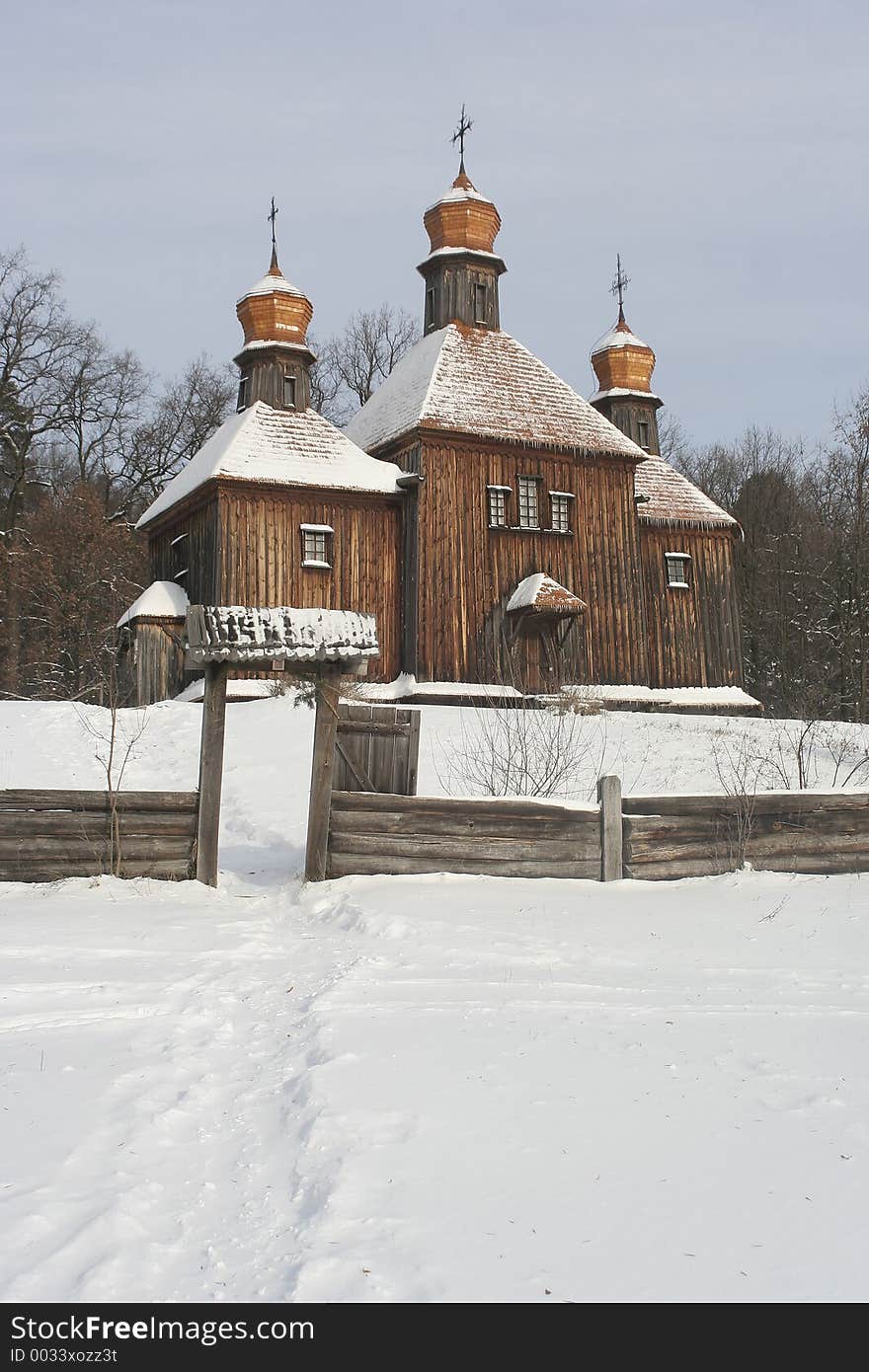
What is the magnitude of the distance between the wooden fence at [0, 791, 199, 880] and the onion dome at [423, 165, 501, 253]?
2163 cm

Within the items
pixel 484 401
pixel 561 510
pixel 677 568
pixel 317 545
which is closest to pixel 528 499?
pixel 561 510

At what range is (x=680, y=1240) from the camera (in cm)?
343

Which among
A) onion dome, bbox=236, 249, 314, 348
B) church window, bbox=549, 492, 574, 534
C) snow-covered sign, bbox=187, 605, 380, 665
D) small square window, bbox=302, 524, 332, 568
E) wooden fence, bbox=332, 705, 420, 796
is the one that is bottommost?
wooden fence, bbox=332, 705, 420, 796

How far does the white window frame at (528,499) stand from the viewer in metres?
25.3

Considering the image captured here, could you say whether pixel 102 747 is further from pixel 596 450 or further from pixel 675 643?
pixel 675 643

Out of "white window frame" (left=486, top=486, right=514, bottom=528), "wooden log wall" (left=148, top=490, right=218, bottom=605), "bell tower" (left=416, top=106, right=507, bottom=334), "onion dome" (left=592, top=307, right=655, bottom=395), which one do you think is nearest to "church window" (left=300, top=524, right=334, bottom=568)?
"wooden log wall" (left=148, top=490, right=218, bottom=605)

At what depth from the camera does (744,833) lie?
10.0 metres

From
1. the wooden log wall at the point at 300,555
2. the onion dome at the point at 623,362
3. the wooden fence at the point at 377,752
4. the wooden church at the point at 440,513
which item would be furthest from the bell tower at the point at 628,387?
the wooden fence at the point at 377,752

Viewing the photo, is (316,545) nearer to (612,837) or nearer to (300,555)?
(300,555)

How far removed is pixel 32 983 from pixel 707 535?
26021mm

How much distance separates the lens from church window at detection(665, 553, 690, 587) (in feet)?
96.6

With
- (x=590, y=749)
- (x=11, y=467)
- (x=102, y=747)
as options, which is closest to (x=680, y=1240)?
(x=590, y=749)

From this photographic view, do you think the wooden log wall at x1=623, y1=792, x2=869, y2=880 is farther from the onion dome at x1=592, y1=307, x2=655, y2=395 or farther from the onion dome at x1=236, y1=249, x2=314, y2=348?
the onion dome at x1=592, y1=307, x2=655, y2=395

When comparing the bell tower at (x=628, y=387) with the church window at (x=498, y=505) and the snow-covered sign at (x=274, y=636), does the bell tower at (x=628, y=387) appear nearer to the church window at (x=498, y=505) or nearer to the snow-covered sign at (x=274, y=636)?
the church window at (x=498, y=505)
